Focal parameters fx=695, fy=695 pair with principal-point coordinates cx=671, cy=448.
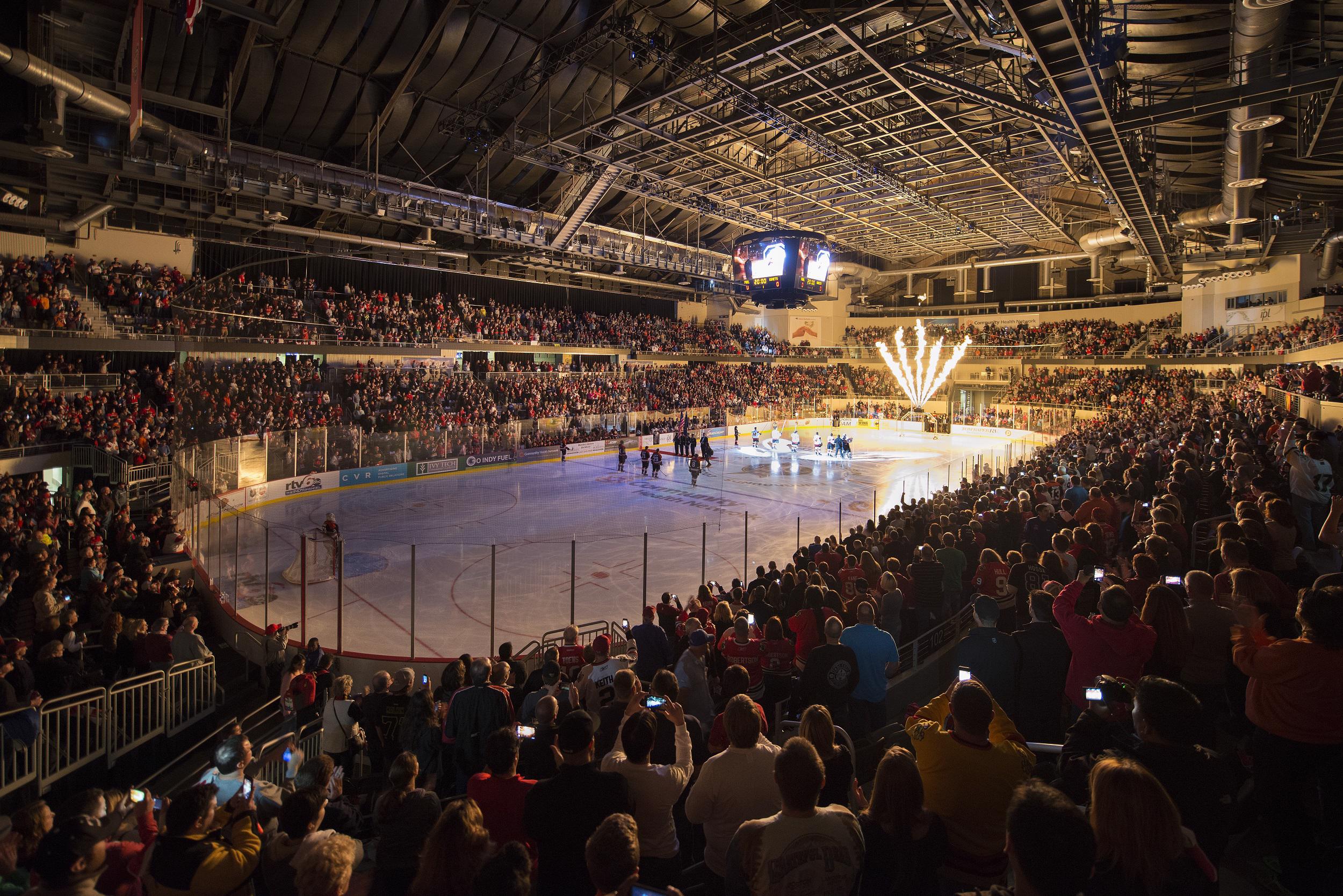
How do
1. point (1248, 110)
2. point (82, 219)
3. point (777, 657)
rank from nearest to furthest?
point (777, 657) → point (1248, 110) → point (82, 219)

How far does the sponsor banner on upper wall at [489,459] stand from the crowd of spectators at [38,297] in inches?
507

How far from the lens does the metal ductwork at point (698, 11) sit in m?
20.5

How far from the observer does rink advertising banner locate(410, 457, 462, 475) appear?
26.1 m

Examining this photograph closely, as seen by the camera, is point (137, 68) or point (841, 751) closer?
point (841, 751)

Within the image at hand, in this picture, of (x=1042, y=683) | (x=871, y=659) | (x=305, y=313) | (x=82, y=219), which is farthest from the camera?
(x=305, y=313)

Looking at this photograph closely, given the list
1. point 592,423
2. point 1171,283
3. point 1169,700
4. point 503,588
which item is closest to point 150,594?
point 503,588

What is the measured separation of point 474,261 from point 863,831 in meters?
38.5

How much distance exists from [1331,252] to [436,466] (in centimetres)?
3542

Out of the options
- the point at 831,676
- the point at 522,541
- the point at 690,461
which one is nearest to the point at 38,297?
the point at 522,541

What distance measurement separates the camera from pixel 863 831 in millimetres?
2625

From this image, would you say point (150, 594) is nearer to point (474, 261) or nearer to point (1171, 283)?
point (474, 261)

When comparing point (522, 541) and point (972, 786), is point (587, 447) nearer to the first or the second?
point (522, 541)

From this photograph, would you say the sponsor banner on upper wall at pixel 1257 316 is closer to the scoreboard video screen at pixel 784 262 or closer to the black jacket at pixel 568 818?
the scoreboard video screen at pixel 784 262

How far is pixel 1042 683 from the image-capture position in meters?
4.39
